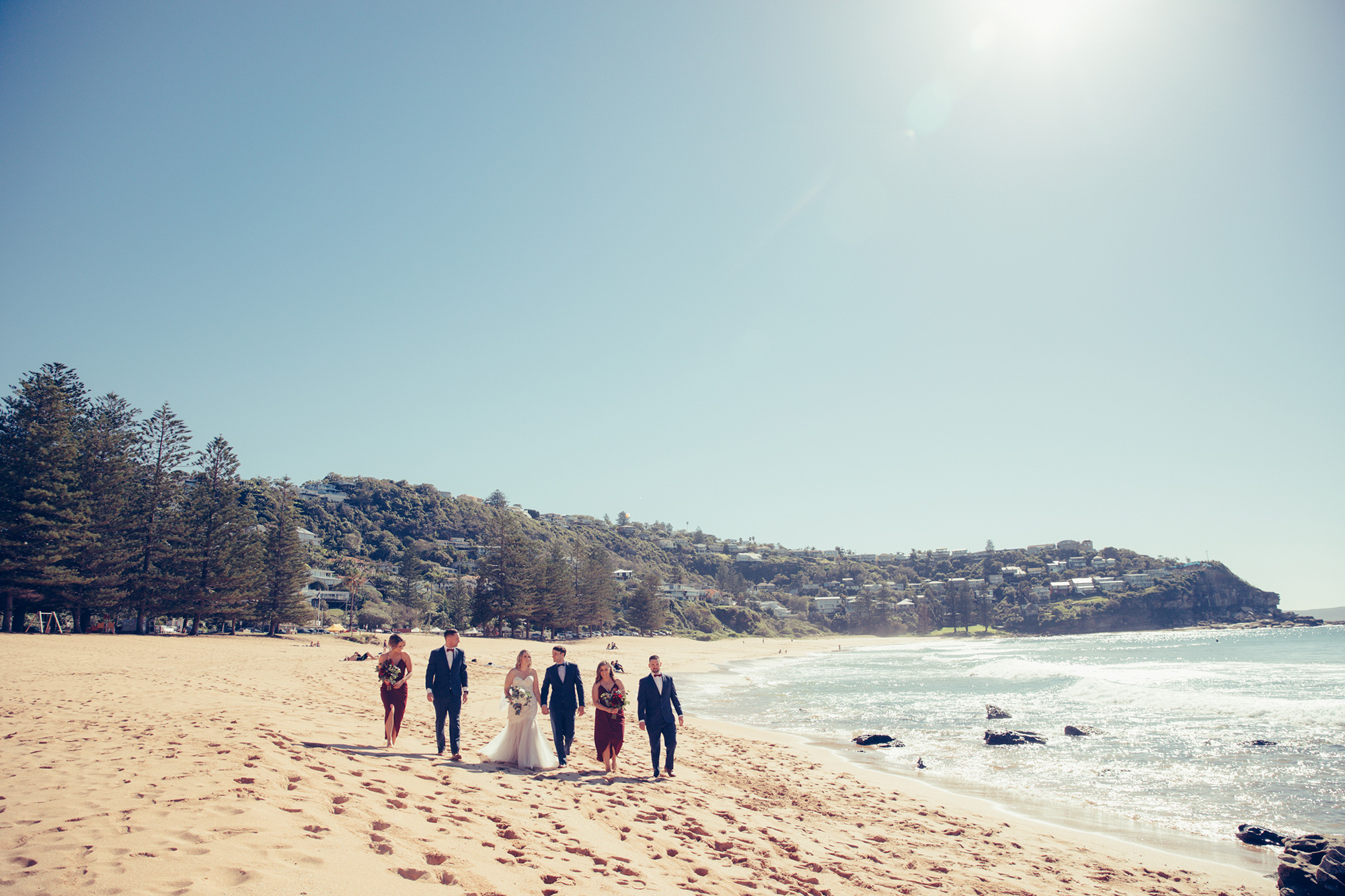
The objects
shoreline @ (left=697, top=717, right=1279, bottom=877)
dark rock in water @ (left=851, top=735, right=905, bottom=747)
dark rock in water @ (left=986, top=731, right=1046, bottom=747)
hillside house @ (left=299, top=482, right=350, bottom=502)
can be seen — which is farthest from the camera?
hillside house @ (left=299, top=482, right=350, bottom=502)

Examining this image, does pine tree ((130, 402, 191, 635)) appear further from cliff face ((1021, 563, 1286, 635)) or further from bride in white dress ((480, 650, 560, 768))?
cliff face ((1021, 563, 1286, 635))

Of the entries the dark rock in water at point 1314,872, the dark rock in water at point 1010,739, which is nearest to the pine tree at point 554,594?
the dark rock in water at point 1010,739

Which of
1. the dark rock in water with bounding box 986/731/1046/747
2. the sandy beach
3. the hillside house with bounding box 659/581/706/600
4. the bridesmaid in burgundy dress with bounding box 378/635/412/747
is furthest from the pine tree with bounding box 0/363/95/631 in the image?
the hillside house with bounding box 659/581/706/600

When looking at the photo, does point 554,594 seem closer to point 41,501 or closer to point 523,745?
point 41,501

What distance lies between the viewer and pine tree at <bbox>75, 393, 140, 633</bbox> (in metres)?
→ 35.1

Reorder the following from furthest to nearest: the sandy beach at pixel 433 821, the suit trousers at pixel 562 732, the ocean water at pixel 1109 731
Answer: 1. the ocean water at pixel 1109 731
2. the suit trousers at pixel 562 732
3. the sandy beach at pixel 433 821

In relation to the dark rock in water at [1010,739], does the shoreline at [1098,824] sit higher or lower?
higher

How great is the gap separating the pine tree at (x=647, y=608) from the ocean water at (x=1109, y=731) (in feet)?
155

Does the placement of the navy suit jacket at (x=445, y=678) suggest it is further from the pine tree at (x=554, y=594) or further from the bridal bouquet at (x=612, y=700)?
the pine tree at (x=554, y=594)

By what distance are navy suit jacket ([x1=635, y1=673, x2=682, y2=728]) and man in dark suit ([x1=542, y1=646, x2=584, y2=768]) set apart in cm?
88

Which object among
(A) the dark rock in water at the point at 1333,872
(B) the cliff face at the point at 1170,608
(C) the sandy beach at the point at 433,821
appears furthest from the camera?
(B) the cliff face at the point at 1170,608

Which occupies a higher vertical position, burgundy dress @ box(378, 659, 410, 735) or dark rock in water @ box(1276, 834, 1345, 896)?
burgundy dress @ box(378, 659, 410, 735)

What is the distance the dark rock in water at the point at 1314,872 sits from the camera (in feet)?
23.4

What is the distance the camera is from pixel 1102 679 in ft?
102
